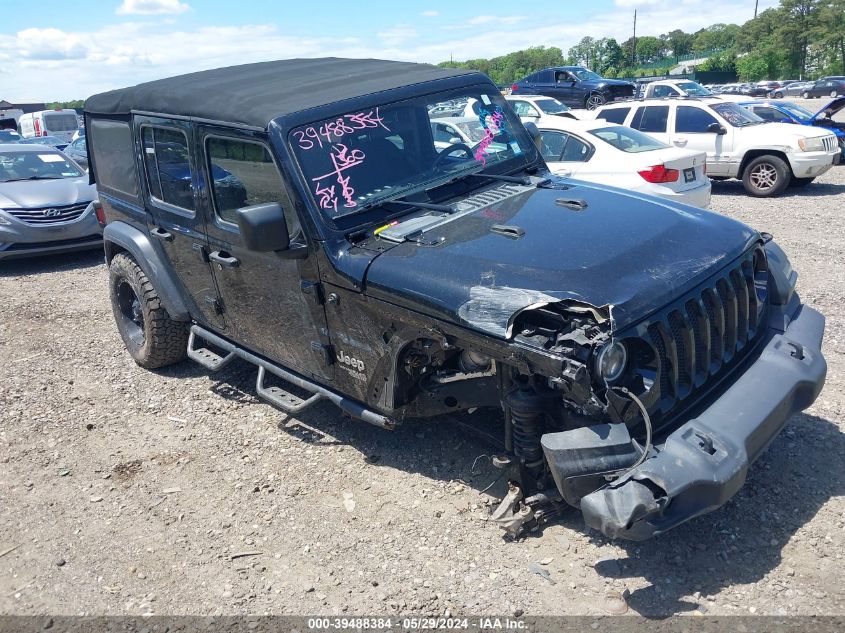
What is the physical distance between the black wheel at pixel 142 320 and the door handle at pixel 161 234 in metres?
0.43

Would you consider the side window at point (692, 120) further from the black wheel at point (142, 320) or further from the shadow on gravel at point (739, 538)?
the black wheel at point (142, 320)

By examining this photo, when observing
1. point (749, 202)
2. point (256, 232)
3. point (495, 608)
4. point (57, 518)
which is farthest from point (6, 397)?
point (749, 202)

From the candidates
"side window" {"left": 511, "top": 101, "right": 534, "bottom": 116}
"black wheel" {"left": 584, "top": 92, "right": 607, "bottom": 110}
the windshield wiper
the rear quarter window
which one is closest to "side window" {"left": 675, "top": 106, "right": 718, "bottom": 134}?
"side window" {"left": 511, "top": 101, "right": 534, "bottom": 116}

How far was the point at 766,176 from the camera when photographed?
458 inches

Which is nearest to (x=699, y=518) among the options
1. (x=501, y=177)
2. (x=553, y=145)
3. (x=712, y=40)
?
(x=501, y=177)

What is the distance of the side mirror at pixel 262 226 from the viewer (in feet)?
10.9

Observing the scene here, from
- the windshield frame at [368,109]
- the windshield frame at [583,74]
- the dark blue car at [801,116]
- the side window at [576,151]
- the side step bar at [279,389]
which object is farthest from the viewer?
the windshield frame at [583,74]

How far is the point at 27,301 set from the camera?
26.1 feet

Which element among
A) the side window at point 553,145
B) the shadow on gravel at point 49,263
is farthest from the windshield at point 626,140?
the shadow on gravel at point 49,263

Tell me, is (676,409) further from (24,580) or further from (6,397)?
(6,397)

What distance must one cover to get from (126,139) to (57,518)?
268cm

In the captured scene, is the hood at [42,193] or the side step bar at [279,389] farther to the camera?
the hood at [42,193]

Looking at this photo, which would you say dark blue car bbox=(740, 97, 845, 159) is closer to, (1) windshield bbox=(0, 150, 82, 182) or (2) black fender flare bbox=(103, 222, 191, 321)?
(1) windshield bbox=(0, 150, 82, 182)

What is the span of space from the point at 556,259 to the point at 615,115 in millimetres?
10290
